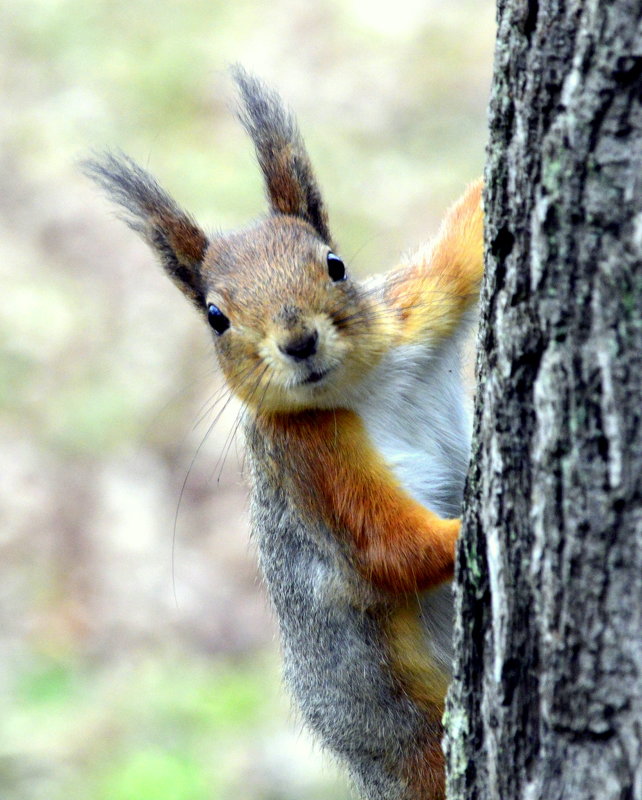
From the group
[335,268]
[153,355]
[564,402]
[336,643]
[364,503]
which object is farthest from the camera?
[153,355]

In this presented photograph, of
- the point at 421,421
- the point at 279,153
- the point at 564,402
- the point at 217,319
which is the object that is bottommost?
the point at 564,402

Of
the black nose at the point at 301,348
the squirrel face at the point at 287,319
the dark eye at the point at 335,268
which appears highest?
the dark eye at the point at 335,268

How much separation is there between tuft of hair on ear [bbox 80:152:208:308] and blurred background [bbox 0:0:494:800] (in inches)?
75.3

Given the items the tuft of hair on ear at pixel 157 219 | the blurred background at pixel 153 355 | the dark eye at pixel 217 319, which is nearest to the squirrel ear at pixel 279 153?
the tuft of hair on ear at pixel 157 219

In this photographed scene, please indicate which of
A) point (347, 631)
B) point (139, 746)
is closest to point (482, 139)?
point (139, 746)

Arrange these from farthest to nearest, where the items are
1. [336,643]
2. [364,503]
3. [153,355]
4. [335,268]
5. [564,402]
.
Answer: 1. [153,355]
2. [336,643]
3. [335,268]
4. [364,503]
5. [564,402]

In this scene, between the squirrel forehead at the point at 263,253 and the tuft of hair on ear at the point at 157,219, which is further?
the tuft of hair on ear at the point at 157,219

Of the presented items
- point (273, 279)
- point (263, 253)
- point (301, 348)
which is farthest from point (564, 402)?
point (263, 253)

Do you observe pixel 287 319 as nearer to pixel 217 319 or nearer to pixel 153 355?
pixel 217 319

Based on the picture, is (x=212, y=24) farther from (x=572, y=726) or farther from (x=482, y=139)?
(x=572, y=726)

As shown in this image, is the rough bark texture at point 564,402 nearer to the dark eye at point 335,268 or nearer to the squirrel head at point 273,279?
the squirrel head at point 273,279

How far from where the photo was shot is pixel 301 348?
2832 millimetres

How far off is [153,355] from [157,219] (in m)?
3.95

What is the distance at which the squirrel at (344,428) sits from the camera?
2.96 meters
